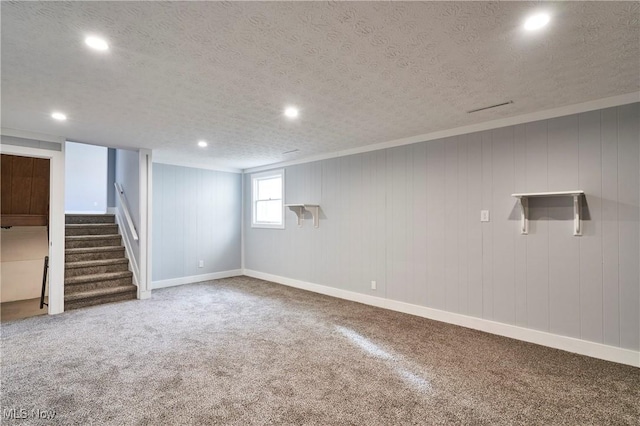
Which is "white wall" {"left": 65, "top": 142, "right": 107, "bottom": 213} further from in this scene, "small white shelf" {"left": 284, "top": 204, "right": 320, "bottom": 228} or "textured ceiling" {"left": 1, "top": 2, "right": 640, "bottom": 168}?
"small white shelf" {"left": 284, "top": 204, "right": 320, "bottom": 228}

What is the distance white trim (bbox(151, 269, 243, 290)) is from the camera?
5612mm

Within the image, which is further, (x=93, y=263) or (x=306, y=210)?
(x=306, y=210)

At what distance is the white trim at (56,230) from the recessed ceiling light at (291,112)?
10.6 feet

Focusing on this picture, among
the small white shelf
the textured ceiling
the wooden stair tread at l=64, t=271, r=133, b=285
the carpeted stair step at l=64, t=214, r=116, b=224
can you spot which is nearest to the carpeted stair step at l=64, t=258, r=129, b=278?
the wooden stair tread at l=64, t=271, r=133, b=285

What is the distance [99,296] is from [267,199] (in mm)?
3229

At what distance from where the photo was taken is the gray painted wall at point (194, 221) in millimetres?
5672

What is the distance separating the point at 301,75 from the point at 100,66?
145cm

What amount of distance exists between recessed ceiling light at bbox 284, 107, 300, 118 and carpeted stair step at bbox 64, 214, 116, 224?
494cm

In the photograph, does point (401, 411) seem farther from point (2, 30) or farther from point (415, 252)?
point (2, 30)

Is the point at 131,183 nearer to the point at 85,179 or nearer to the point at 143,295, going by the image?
the point at 143,295

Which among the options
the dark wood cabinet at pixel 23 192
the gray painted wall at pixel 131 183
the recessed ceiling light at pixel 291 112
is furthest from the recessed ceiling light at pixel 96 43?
the dark wood cabinet at pixel 23 192

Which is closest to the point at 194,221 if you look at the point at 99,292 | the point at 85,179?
the point at 99,292

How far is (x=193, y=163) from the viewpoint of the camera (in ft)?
19.8

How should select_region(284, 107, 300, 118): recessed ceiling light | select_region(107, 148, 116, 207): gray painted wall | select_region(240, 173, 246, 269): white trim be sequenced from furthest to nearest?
select_region(240, 173, 246, 269): white trim
select_region(107, 148, 116, 207): gray painted wall
select_region(284, 107, 300, 118): recessed ceiling light
